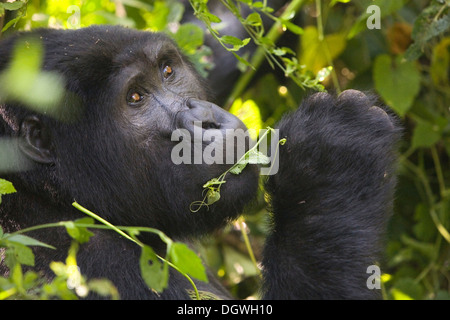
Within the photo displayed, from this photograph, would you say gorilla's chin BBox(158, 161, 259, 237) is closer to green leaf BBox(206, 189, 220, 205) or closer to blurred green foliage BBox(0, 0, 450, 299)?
green leaf BBox(206, 189, 220, 205)

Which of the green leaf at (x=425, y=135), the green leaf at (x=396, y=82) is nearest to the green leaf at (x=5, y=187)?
the green leaf at (x=396, y=82)

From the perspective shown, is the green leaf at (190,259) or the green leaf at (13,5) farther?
the green leaf at (13,5)

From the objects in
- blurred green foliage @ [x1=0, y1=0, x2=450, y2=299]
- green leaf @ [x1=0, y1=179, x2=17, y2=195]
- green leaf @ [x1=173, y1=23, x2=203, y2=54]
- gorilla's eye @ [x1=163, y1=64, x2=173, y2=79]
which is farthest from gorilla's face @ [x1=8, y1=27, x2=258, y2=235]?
green leaf @ [x1=173, y1=23, x2=203, y2=54]

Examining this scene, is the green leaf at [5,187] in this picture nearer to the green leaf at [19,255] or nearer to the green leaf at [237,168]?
the green leaf at [19,255]

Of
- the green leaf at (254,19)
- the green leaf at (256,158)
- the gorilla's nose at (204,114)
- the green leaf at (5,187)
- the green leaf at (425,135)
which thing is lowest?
the green leaf at (425,135)

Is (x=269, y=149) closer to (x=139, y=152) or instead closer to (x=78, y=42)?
(x=139, y=152)

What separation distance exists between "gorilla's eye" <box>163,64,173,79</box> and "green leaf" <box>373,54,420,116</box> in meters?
1.50

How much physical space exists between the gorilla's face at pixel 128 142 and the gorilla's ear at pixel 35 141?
0.08 ft

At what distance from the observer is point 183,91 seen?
2.75 m

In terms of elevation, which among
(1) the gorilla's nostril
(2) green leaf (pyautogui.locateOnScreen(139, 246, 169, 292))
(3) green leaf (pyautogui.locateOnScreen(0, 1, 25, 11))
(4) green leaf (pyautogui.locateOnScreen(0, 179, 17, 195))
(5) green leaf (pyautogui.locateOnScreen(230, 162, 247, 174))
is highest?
(3) green leaf (pyautogui.locateOnScreen(0, 1, 25, 11))

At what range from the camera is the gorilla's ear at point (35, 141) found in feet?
8.30

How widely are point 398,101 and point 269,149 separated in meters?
1.37

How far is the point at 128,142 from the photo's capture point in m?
2.59

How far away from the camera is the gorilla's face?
2529 mm
